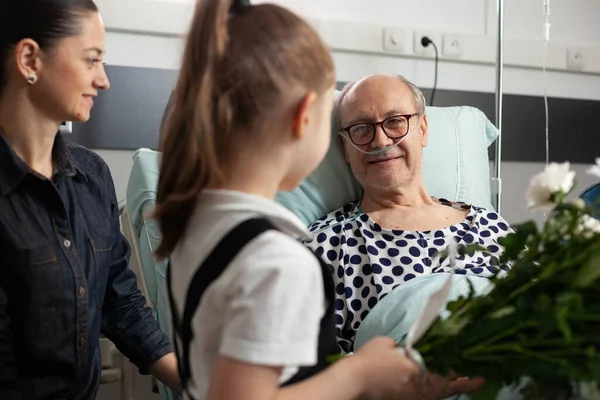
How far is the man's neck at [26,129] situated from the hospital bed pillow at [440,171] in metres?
0.80

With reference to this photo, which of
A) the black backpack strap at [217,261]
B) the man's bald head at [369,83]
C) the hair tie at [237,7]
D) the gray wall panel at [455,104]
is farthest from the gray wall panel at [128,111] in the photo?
the black backpack strap at [217,261]

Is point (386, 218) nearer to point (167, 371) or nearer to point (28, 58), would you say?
point (167, 371)

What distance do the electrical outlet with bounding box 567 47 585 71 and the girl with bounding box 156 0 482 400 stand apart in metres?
2.41

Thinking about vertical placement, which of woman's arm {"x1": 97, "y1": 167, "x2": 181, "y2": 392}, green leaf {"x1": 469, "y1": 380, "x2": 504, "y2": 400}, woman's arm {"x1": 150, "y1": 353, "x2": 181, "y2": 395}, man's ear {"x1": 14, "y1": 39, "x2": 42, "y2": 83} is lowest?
woman's arm {"x1": 150, "y1": 353, "x2": 181, "y2": 395}

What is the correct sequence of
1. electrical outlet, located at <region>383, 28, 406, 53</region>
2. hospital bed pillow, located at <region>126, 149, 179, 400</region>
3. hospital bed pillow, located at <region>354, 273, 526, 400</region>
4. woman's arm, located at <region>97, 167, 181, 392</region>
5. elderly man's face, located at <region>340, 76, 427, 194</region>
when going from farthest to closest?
electrical outlet, located at <region>383, 28, 406, 53</region>, elderly man's face, located at <region>340, 76, 427, 194</region>, hospital bed pillow, located at <region>126, 149, 179, 400</region>, woman's arm, located at <region>97, 167, 181, 392</region>, hospital bed pillow, located at <region>354, 273, 526, 400</region>

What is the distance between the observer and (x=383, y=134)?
1.96 m

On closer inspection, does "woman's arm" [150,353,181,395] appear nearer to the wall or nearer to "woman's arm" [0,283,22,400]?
"woman's arm" [0,283,22,400]

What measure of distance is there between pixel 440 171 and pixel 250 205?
140cm

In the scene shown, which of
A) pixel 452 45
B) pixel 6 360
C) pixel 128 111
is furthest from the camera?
pixel 452 45

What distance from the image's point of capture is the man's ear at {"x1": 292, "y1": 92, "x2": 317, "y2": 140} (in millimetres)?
924

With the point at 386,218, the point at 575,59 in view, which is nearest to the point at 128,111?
the point at 386,218

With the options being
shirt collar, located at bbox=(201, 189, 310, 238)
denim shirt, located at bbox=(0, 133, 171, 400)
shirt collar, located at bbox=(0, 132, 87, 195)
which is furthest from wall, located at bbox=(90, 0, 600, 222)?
shirt collar, located at bbox=(201, 189, 310, 238)

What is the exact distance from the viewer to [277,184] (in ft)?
3.19

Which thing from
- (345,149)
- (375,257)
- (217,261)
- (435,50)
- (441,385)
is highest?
(435,50)
